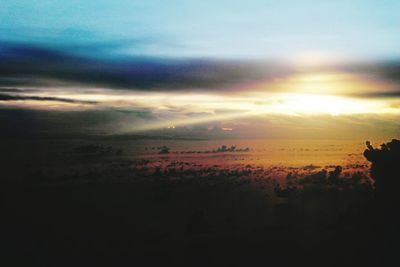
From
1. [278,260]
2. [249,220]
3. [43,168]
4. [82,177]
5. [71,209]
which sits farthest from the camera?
[43,168]

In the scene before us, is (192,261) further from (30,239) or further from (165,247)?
(30,239)

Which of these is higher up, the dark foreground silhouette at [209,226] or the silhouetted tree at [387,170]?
the silhouetted tree at [387,170]

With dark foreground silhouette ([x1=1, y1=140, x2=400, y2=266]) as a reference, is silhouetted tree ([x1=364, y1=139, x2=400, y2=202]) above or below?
above

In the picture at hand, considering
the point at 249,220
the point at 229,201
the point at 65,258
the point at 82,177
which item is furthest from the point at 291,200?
the point at 82,177

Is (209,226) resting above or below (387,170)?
below

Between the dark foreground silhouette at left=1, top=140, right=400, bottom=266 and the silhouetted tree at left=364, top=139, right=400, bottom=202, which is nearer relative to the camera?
the dark foreground silhouette at left=1, top=140, right=400, bottom=266

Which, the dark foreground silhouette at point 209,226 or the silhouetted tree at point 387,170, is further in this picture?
the silhouetted tree at point 387,170

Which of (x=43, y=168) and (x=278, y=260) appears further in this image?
(x=43, y=168)

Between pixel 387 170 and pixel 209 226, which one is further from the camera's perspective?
pixel 209 226
